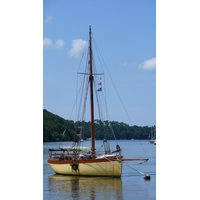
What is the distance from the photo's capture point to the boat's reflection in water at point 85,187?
1723 centimetres

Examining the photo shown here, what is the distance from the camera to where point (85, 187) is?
1972 cm

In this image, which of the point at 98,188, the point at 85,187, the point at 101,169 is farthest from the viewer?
the point at 101,169

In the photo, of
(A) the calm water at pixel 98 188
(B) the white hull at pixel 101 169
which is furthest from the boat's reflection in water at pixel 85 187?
(B) the white hull at pixel 101 169

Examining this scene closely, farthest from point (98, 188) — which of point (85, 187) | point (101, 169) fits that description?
point (101, 169)

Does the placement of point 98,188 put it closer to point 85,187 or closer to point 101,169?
point 85,187

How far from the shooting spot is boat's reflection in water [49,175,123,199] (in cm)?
1723

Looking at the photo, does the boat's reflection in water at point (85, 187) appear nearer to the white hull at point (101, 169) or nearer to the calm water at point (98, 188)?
the calm water at point (98, 188)

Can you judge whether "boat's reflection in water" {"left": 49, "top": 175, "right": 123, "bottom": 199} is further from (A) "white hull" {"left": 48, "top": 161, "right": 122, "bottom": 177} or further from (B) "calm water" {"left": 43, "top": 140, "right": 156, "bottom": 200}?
(A) "white hull" {"left": 48, "top": 161, "right": 122, "bottom": 177}

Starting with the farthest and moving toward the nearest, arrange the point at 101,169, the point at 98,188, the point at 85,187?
the point at 101,169
the point at 85,187
the point at 98,188

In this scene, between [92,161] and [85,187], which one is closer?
[85,187]

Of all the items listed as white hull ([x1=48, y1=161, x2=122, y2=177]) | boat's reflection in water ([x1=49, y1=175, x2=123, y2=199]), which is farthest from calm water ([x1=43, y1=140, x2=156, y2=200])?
white hull ([x1=48, y1=161, x2=122, y2=177])
